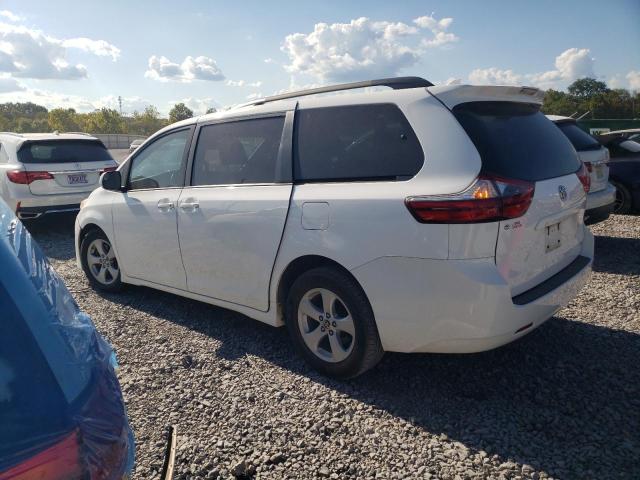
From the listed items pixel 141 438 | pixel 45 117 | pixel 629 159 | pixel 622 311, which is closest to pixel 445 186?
pixel 141 438

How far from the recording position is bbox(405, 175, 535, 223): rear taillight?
242cm

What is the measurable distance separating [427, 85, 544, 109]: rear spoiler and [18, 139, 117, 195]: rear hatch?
22.6 feet

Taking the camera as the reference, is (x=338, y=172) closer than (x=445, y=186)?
No

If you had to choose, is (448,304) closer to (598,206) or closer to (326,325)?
(326,325)

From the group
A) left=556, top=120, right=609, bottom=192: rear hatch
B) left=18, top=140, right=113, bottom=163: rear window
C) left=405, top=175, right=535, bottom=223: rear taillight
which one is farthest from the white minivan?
left=18, top=140, right=113, bottom=163: rear window

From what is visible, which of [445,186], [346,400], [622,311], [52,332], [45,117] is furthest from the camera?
[45,117]

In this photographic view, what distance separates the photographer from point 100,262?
488 cm

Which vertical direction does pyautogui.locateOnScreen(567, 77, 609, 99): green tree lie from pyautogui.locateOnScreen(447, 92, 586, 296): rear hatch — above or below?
above

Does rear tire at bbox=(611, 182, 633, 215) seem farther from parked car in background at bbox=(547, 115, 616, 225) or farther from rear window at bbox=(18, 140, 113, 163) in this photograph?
rear window at bbox=(18, 140, 113, 163)

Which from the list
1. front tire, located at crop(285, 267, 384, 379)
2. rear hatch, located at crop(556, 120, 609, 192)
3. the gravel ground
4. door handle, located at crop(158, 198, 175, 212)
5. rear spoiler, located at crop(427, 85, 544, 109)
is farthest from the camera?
rear hatch, located at crop(556, 120, 609, 192)

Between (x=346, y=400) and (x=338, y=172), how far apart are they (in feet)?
4.61

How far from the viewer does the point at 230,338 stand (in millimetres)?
3779

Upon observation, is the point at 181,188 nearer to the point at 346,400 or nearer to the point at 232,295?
the point at 232,295

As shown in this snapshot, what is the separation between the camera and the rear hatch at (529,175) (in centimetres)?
255
